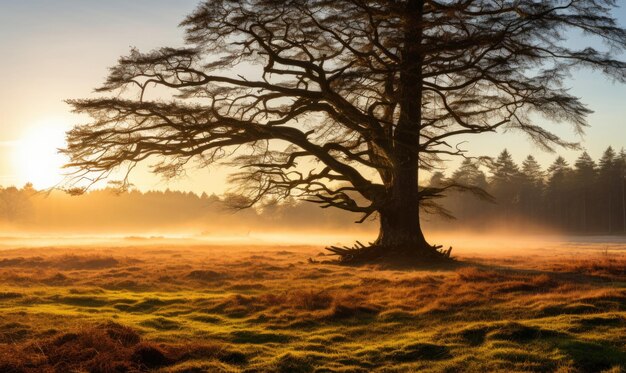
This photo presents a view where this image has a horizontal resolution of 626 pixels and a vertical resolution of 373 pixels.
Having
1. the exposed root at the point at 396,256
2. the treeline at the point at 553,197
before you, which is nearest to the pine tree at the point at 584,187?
the treeline at the point at 553,197

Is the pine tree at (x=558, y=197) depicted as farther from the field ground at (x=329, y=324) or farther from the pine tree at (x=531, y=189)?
the field ground at (x=329, y=324)

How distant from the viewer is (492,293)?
40.6ft

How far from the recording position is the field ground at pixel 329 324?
735cm

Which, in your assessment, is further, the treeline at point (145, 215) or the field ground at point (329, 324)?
the treeline at point (145, 215)

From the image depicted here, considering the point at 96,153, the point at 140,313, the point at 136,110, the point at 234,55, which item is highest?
the point at 234,55

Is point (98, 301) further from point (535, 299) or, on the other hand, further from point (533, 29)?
point (533, 29)

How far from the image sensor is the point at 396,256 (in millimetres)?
21516

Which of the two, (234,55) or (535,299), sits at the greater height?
(234,55)

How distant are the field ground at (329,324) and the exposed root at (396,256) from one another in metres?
4.07

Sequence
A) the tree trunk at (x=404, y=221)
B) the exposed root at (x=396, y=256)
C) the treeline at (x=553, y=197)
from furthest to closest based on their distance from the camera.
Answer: the treeline at (x=553, y=197)
the tree trunk at (x=404, y=221)
the exposed root at (x=396, y=256)

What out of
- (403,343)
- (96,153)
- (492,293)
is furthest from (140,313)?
(96,153)

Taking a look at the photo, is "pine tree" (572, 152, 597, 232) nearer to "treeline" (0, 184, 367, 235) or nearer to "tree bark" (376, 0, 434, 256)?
"treeline" (0, 184, 367, 235)

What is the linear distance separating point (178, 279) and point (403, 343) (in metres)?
11.2

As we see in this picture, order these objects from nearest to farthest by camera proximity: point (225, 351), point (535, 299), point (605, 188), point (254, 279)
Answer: point (225, 351)
point (535, 299)
point (254, 279)
point (605, 188)
